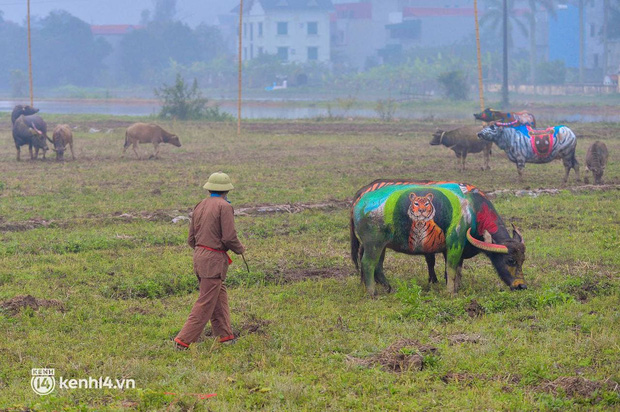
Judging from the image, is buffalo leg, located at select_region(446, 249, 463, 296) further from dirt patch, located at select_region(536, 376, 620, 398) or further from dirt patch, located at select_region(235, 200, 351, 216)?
dirt patch, located at select_region(235, 200, 351, 216)

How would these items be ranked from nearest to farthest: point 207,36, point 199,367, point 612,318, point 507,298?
point 199,367, point 612,318, point 507,298, point 207,36

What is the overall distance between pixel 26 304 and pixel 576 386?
6177mm

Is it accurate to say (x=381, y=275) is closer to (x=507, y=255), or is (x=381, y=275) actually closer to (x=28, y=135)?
(x=507, y=255)

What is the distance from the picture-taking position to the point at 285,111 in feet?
171

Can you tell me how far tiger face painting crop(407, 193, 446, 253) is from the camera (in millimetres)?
9711

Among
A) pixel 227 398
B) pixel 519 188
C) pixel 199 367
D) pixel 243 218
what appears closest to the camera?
pixel 227 398

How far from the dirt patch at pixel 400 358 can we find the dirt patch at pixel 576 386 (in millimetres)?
1142

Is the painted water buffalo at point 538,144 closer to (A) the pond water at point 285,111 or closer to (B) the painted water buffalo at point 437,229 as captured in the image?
(B) the painted water buffalo at point 437,229

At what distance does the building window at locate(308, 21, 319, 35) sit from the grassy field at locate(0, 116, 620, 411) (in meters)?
70.9

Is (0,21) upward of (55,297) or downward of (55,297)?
upward

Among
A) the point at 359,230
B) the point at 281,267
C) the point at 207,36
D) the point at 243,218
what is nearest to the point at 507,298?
the point at 359,230

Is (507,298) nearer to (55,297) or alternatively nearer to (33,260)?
(55,297)

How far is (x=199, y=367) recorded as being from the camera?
7.41 meters

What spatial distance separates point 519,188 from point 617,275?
7.90 meters
